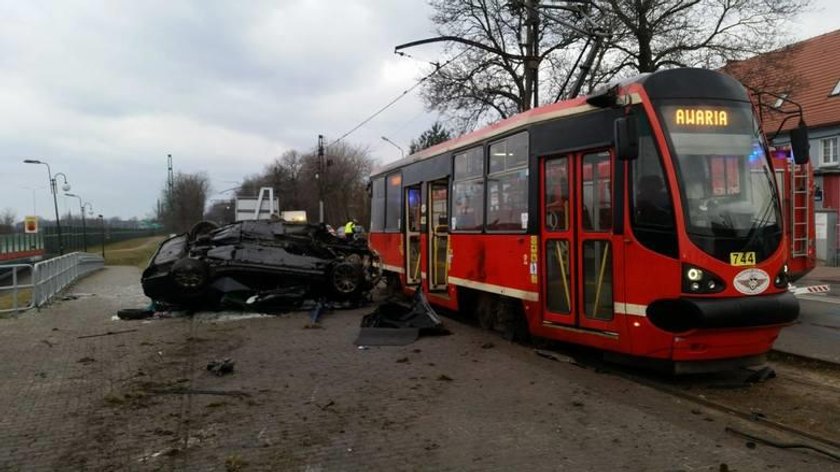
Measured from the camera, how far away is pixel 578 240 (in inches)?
291

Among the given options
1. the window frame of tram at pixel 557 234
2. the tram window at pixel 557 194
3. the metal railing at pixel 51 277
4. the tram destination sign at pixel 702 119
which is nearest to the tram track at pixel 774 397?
the window frame of tram at pixel 557 234

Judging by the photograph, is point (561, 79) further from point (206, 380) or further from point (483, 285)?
point (206, 380)

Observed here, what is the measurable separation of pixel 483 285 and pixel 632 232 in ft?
10.3

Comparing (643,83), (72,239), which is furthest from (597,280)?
(72,239)

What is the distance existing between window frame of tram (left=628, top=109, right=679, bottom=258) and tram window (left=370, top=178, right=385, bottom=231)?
8.91 metres

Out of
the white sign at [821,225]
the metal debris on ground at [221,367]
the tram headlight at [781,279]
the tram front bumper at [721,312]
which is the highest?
the white sign at [821,225]

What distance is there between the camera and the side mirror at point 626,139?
6355 millimetres

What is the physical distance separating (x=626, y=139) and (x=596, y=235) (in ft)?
3.92

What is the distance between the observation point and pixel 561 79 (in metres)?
25.7

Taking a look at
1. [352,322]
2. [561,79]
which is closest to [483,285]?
[352,322]

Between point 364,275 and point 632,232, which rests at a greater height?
point 632,232

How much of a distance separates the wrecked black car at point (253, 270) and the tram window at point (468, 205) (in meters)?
3.49

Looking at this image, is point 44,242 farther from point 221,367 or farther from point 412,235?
point 221,367

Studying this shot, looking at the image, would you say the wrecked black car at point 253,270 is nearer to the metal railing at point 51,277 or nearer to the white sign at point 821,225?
the metal railing at point 51,277
